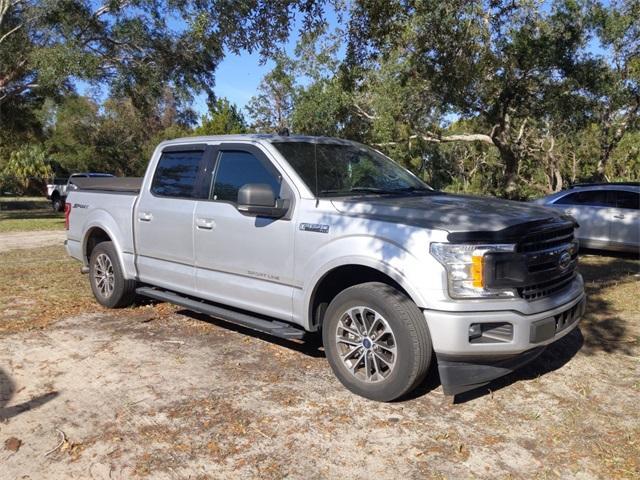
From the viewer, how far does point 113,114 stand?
42.1m

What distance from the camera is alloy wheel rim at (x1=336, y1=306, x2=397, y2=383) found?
4.17 metres

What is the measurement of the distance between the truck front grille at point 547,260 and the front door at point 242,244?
178 centimetres

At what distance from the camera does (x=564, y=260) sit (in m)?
4.46

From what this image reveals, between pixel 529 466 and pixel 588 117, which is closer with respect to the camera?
pixel 529 466

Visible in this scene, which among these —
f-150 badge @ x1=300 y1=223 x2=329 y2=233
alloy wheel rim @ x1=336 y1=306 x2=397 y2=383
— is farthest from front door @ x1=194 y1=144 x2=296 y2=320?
alloy wheel rim @ x1=336 y1=306 x2=397 y2=383

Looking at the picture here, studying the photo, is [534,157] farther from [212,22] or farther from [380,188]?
[380,188]

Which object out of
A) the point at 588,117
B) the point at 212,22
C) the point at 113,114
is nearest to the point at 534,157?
the point at 588,117

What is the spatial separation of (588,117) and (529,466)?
15.8 metres

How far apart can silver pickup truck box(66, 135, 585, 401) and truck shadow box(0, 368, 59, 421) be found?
1590 mm

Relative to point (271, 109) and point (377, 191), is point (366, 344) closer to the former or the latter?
point (377, 191)

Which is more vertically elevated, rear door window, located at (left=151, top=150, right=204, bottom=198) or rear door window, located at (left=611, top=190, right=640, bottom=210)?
rear door window, located at (left=151, top=150, right=204, bottom=198)

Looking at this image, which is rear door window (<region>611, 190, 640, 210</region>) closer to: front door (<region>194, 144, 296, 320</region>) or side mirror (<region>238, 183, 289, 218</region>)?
front door (<region>194, 144, 296, 320</region>)

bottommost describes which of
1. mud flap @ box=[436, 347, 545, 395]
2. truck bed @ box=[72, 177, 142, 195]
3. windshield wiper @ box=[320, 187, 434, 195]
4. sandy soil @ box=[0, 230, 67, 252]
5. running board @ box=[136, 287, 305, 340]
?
sandy soil @ box=[0, 230, 67, 252]

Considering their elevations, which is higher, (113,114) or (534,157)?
(113,114)
